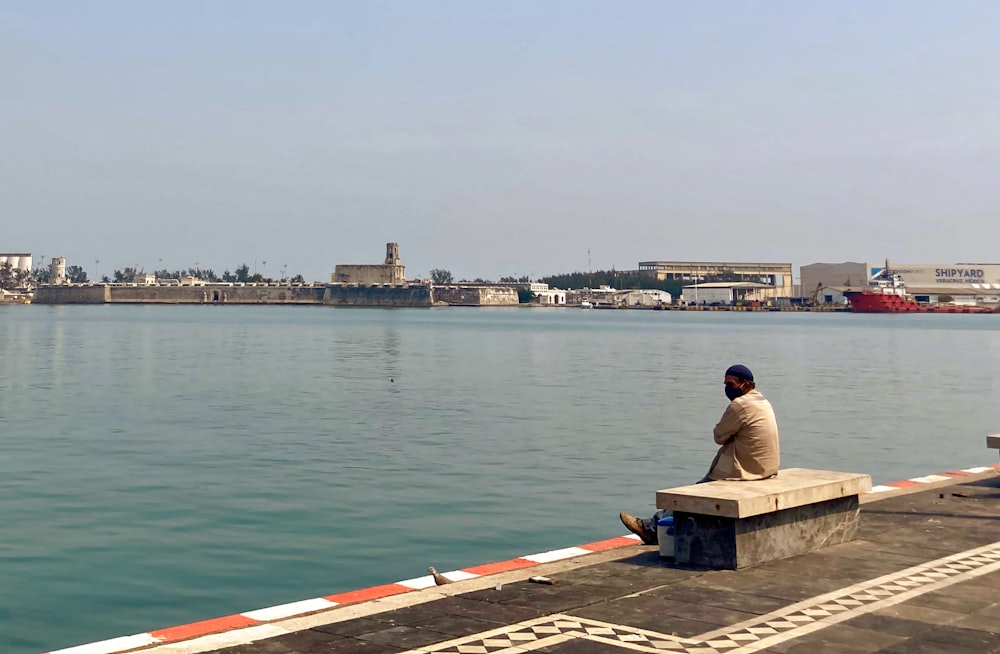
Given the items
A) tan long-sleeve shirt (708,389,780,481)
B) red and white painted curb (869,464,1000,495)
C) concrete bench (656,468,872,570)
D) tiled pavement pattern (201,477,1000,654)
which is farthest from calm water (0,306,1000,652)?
tan long-sleeve shirt (708,389,780,481)

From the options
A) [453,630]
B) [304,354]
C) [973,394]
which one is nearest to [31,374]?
[304,354]

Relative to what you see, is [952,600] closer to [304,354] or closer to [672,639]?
[672,639]

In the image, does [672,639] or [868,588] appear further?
[868,588]

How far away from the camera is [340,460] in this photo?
27641mm

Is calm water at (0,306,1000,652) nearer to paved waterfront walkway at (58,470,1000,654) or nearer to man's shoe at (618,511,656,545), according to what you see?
man's shoe at (618,511,656,545)

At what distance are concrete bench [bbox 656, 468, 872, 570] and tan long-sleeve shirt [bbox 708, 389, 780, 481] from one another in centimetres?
16

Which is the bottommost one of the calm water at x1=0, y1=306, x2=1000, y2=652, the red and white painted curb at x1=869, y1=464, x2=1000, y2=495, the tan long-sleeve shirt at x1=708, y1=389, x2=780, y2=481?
the calm water at x1=0, y1=306, x2=1000, y2=652

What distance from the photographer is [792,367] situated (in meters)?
68.6

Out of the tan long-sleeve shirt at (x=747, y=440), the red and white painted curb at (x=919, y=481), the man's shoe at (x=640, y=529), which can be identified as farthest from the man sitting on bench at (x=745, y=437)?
the red and white painted curb at (x=919, y=481)

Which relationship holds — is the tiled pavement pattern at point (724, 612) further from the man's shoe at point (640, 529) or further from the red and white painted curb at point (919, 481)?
the red and white painted curb at point (919, 481)

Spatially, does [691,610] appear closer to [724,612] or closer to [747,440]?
[724,612]

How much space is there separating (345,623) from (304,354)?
71.6 metres

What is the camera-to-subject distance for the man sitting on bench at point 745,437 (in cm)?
1225

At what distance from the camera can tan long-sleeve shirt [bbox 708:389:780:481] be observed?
12227 mm
